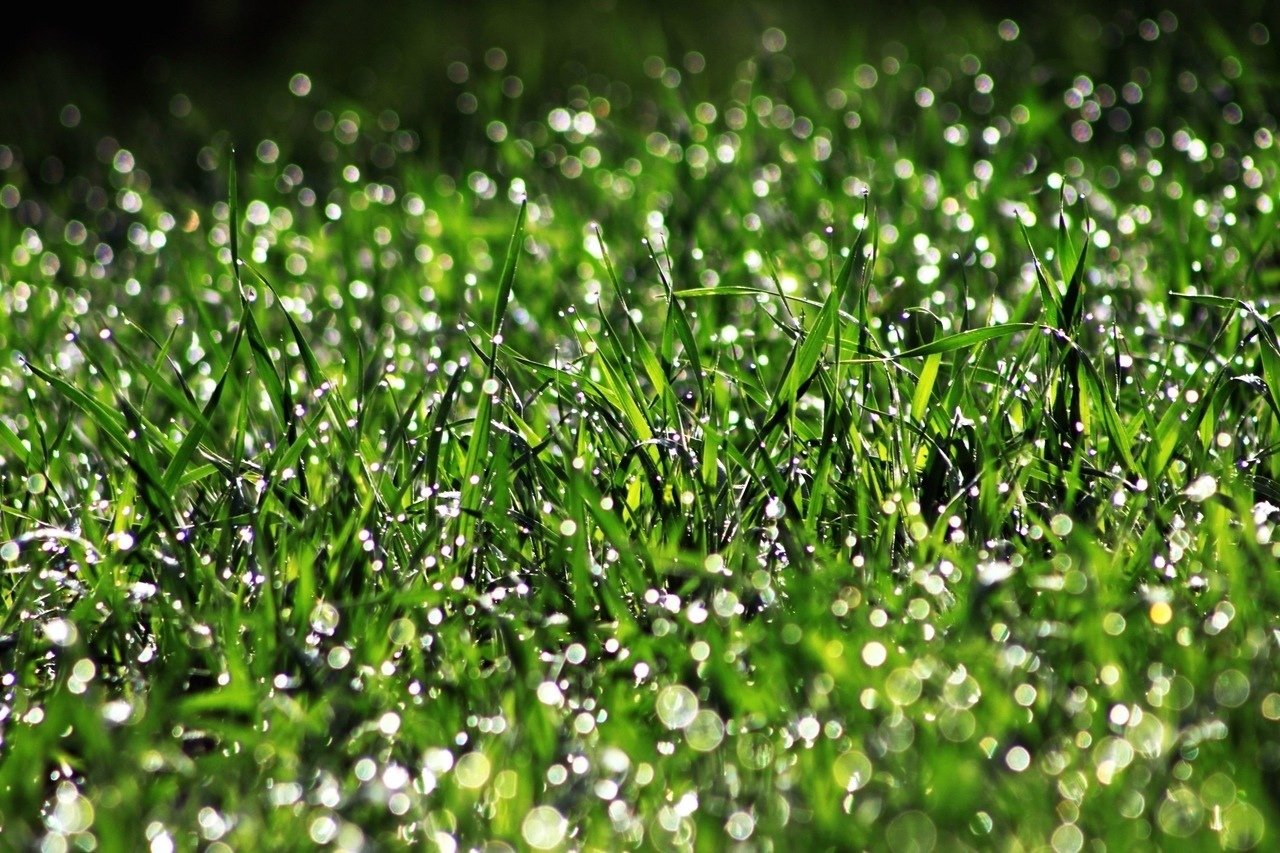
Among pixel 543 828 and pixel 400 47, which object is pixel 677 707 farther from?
pixel 400 47

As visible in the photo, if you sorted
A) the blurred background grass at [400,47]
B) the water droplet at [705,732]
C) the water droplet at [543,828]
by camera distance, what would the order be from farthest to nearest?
the blurred background grass at [400,47] → the water droplet at [705,732] → the water droplet at [543,828]

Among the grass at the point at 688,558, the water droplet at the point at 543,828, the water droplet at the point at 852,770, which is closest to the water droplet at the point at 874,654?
the grass at the point at 688,558

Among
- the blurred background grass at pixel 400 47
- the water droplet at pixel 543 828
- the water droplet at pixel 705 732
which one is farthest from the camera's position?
the blurred background grass at pixel 400 47

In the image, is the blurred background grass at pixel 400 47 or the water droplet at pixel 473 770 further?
the blurred background grass at pixel 400 47

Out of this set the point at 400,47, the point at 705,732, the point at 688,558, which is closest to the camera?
the point at 705,732

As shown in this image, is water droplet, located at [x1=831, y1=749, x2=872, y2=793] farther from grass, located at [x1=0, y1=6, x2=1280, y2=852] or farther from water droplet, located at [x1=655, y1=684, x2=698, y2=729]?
water droplet, located at [x1=655, y1=684, x2=698, y2=729]

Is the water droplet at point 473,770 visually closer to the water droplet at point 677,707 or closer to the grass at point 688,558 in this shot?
the grass at point 688,558

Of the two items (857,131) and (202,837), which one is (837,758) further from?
(857,131)

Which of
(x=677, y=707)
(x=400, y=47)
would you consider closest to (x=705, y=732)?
(x=677, y=707)
